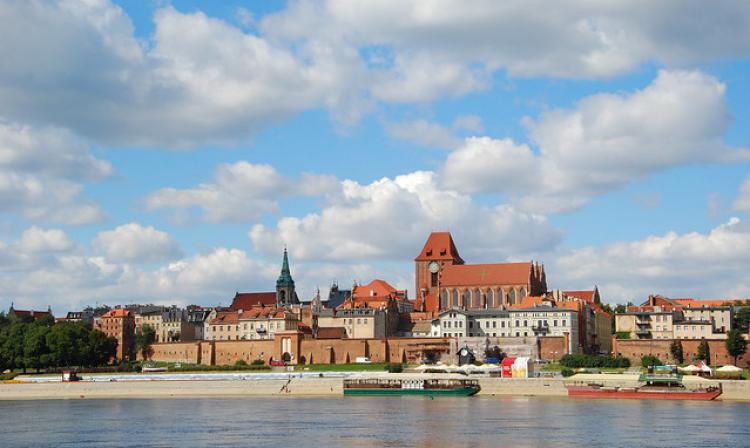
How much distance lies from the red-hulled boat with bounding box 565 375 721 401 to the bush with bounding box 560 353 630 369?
1696 centimetres

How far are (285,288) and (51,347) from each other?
4772cm

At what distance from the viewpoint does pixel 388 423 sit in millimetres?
60438

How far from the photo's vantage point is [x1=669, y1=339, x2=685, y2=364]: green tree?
106m

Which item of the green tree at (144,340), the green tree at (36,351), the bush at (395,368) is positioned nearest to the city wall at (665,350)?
the bush at (395,368)

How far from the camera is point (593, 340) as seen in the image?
405 ft

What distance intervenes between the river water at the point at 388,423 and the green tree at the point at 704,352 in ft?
92.9

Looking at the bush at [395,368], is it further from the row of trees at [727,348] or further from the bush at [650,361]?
the row of trees at [727,348]

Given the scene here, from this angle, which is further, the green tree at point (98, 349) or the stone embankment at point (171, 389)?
the green tree at point (98, 349)

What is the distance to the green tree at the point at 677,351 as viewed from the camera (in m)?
106

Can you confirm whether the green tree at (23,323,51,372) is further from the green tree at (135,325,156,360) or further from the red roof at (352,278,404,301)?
the red roof at (352,278,404,301)

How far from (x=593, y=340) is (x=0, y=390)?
65589 mm

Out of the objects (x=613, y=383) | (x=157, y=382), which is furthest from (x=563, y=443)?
(x=157, y=382)

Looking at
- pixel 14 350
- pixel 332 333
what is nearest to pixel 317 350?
pixel 332 333

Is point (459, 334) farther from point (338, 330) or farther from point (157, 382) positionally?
point (157, 382)
